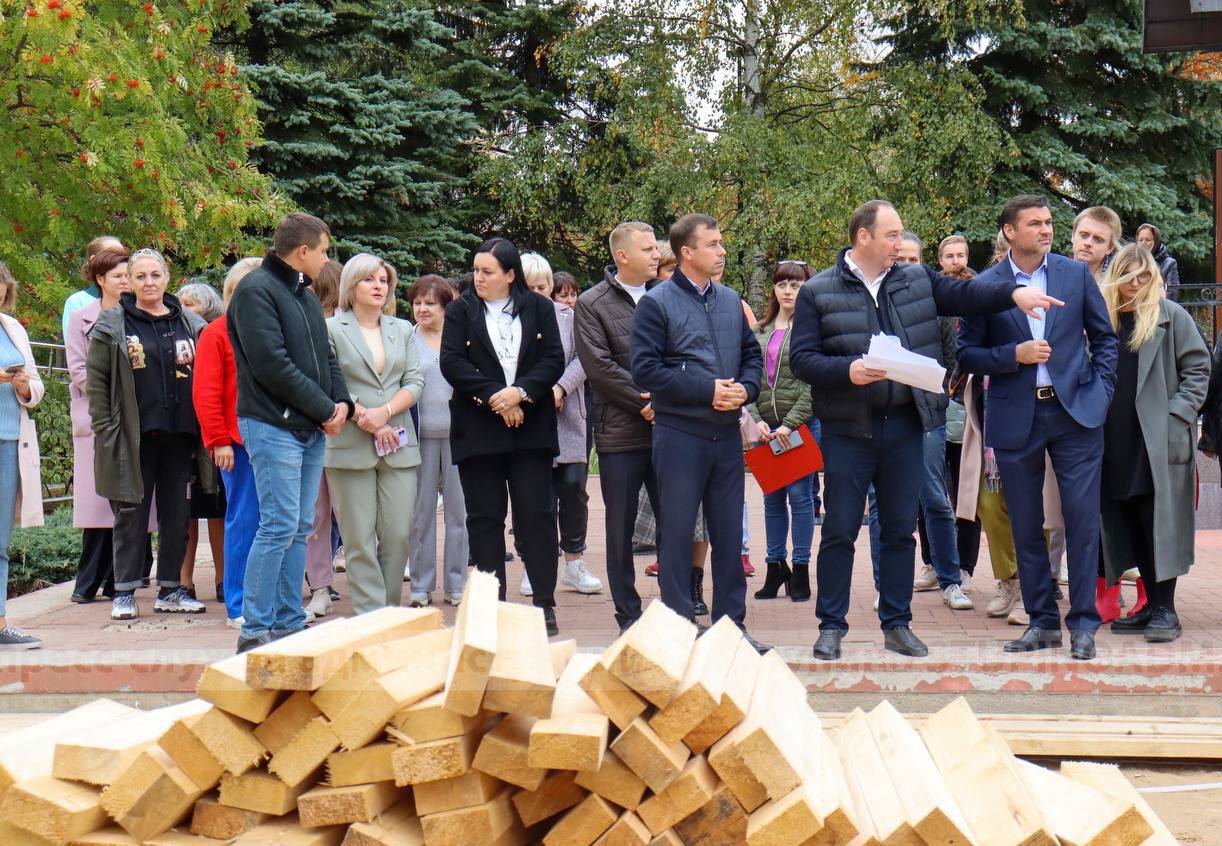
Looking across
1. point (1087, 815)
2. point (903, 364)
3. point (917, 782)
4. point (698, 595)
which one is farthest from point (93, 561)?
point (1087, 815)

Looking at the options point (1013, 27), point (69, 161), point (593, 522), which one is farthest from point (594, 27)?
point (593, 522)

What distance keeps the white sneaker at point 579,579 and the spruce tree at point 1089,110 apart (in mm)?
16890

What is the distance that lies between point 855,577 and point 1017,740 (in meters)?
3.84

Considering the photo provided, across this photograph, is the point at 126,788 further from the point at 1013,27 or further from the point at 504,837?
the point at 1013,27

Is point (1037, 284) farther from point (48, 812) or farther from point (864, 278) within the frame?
point (48, 812)

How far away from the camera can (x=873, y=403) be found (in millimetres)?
6281

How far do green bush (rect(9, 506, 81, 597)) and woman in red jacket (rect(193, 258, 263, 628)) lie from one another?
11.3 feet

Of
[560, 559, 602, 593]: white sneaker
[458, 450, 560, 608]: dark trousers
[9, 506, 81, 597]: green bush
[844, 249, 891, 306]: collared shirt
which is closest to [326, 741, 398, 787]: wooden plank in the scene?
[458, 450, 560, 608]: dark trousers

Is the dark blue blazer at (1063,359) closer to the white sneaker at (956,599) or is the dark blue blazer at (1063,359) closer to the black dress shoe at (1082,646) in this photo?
the black dress shoe at (1082,646)

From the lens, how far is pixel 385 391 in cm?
731

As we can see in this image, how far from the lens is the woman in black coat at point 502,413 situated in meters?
7.00

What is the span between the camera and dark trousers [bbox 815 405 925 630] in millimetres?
6355

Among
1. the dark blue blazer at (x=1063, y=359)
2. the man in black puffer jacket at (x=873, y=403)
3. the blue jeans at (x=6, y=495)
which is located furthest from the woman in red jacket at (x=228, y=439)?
the dark blue blazer at (x=1063, y=359)

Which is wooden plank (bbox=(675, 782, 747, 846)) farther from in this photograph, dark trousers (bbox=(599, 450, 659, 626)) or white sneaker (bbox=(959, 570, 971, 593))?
white sneaker (bbox=(959, 570, 971, 593))
